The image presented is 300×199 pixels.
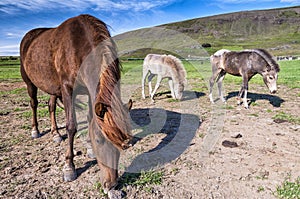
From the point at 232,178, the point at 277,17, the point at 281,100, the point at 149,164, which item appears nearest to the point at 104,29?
the point at 149,164

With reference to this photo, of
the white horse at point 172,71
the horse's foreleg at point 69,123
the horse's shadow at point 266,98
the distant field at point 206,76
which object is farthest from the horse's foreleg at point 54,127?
the horse's shadow at point 266,98

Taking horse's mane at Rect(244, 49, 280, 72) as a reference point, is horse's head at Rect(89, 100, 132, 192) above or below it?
below

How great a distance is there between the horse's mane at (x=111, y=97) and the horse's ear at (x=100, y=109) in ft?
0.11

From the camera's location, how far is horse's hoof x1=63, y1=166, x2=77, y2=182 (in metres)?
3.66

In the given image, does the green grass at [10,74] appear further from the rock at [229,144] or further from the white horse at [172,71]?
the rock at [229,144]

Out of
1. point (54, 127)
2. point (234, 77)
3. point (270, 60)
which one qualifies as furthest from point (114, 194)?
point (234, 77)

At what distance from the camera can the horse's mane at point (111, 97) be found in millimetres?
2420

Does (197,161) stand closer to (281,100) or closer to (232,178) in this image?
(232,178)

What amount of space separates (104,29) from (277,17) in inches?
8023

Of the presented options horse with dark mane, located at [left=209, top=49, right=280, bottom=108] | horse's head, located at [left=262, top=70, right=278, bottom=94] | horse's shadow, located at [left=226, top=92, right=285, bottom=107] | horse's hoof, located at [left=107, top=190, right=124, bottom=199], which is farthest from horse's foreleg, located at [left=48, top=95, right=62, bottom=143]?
horse's shadow, located at [left=226, top=92, right=285, bottom=107]

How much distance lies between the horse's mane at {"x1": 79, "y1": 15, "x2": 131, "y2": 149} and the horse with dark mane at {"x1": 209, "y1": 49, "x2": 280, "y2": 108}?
21.1 feet

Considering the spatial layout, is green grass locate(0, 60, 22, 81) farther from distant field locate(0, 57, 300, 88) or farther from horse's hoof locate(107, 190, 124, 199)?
horse's hoof locate(107, 190, 124, 199)

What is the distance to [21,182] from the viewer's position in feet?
12.0

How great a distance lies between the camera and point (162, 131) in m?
5.89
